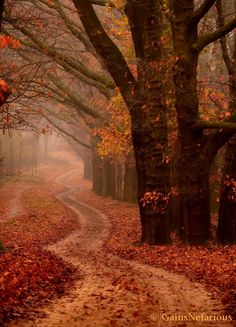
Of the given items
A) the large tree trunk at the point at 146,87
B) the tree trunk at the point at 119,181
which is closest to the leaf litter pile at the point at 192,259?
→ the large tree trunk at the point at 146,87

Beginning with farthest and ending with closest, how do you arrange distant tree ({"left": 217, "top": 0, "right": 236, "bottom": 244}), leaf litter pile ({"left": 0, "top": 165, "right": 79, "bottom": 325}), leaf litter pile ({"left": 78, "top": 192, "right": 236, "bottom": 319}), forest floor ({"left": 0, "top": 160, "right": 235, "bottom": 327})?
distant tree ({"left": 217, "top": 0, "right": 236, "bottom": 244}), leaf litter pile ({"left": 78, "top": 192, "right": 236, "bottom": 319}), leaf litter pile ({"left": 0, "top": 165, "right": 79, "bottom": 325}), forest floor ({"left": 0, "top": 160, "right": 235, "bottom": 327})

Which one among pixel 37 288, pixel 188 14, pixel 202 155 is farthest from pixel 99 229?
pixel 37 288

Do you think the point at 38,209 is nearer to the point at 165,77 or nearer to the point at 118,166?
the point at 118,166

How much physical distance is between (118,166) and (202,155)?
87.1 feet

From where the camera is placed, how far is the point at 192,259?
13.0 m

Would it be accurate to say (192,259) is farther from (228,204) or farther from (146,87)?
(146,87)

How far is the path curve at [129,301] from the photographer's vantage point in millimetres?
7129

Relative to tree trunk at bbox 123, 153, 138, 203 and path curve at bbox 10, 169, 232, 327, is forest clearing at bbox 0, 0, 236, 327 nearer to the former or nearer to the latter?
path curve at bbox 10, 169, 232, 327

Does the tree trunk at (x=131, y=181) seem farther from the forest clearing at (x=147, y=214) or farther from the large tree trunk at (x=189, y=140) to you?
the large tree trunk at (x=189, y=140)

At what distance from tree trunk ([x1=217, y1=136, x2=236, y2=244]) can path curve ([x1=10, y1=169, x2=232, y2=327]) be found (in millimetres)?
4184

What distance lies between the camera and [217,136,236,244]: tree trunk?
1590cm

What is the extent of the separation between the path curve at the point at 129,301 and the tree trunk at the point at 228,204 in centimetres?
418

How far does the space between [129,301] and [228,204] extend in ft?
28.6

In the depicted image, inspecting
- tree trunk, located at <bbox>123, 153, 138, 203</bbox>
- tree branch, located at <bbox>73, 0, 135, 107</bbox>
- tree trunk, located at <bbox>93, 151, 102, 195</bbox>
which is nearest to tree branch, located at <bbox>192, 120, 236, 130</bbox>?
tree branch, located at <bbox>73, 0, 135, 107</bbox>
